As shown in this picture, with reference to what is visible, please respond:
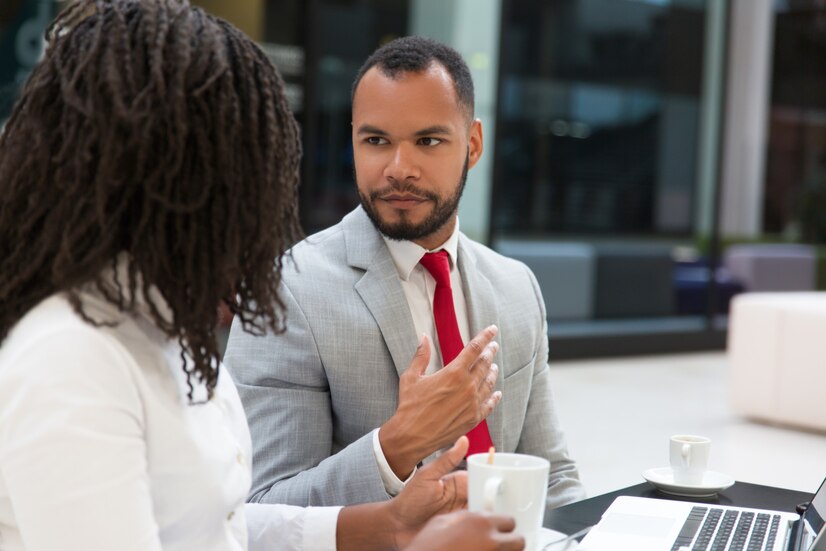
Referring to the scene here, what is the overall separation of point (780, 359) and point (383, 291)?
152 inches

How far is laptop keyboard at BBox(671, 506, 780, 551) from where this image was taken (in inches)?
47.5

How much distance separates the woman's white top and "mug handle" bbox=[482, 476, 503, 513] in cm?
23

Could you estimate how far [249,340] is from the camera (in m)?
1.63

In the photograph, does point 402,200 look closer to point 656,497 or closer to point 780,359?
point 656,497

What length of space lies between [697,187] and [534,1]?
1.93 meters

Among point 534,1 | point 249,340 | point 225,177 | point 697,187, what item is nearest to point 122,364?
point 225,177

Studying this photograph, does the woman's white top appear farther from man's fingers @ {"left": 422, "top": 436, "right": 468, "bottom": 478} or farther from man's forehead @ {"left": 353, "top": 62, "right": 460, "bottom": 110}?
man's forehead @ {"left": 353, "top": 62, "right": 460, "bottom": 110}

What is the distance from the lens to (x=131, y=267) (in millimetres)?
868

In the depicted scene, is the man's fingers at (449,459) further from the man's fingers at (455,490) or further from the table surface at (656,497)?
the table surface at (656,497)

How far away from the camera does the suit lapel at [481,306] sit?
1.77 meters

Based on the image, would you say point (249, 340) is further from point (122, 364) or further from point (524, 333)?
point (122, 364)

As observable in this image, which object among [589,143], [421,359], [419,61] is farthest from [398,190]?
[589,143]

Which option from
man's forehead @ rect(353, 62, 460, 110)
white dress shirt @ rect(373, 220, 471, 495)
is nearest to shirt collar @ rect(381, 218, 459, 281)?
white dress shirt @ rect(373, 220, 471, 495)

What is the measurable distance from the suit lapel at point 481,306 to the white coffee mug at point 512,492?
79 cm
